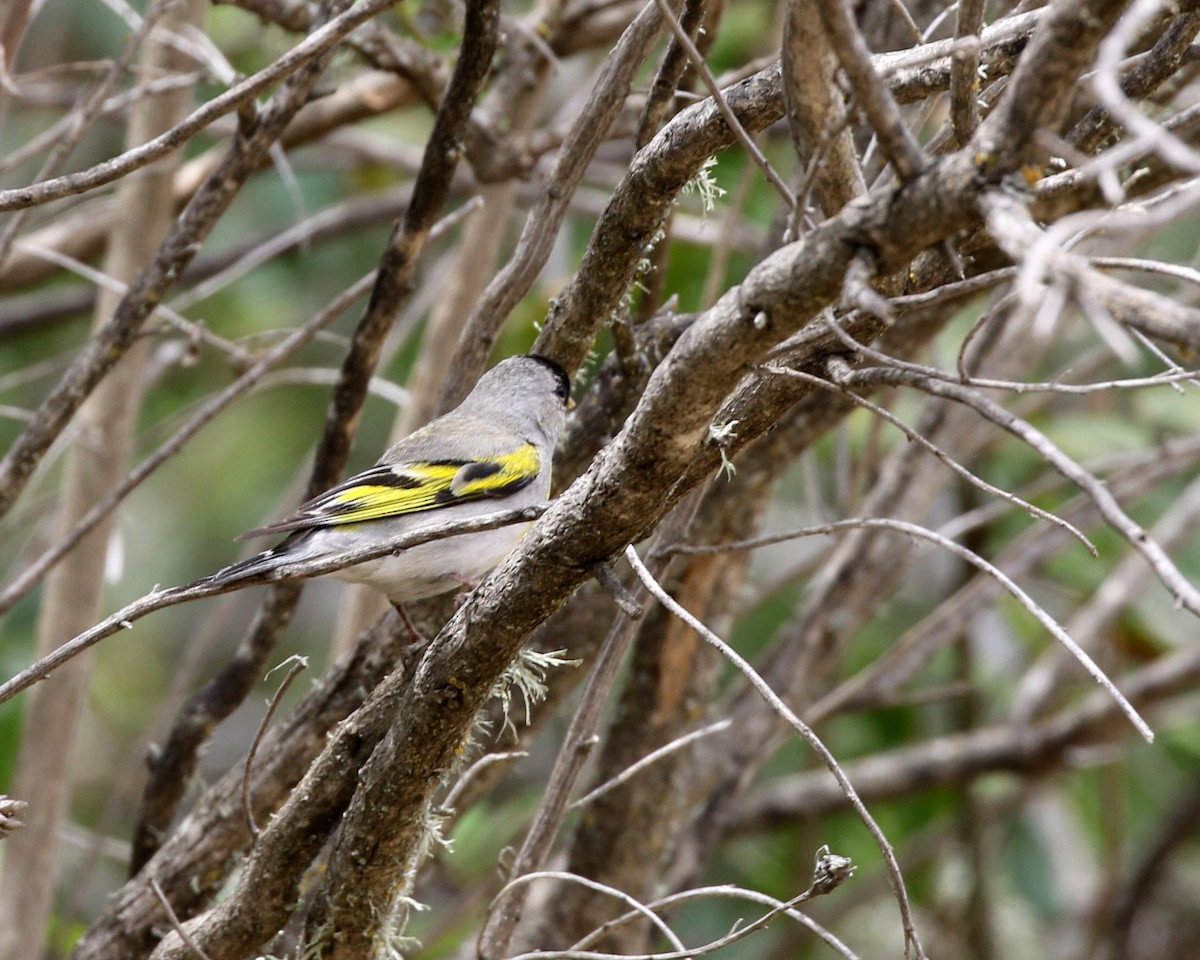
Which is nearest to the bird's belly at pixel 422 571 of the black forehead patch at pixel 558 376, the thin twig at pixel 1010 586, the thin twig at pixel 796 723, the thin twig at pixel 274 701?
the black forehead patch at pixel 558 376

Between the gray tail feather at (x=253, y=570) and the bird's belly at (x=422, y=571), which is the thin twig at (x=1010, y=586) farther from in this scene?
the gray tail feather at (x=253, y=570)

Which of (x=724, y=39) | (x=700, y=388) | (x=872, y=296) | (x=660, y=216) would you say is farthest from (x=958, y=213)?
(x=724, y=39)

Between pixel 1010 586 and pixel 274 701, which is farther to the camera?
→ pixel 274 701

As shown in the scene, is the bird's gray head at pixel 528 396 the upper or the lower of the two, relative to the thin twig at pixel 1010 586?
upper

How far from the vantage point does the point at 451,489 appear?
3674 mm

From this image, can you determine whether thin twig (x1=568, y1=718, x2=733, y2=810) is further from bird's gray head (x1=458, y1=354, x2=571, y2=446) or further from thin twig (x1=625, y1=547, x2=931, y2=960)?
bird's gray head (x1=458, y1=354, x2=571, y2=446)

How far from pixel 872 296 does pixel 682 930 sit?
5164 mm

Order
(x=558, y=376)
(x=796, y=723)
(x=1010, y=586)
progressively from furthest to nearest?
(x=558, y=376), (x=796, y=723), (x=1010, y=586)

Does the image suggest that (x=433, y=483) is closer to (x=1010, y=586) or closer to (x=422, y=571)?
(x=422, y=571)

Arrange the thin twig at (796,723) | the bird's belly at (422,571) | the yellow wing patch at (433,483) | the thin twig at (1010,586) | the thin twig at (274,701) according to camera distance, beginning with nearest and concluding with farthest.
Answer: the thin twig at (1010,586)
the thin twig at (796,723)
the thin twig at (274,701)
the bird's belly at (422,571)
the yellow wing patch at (433,483)

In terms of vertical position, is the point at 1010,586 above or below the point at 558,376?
below

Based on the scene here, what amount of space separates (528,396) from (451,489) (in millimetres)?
353

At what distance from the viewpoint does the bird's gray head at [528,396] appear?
3.61 m

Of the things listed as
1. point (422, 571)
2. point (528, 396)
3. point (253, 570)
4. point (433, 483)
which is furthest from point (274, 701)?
point (528, 396)
